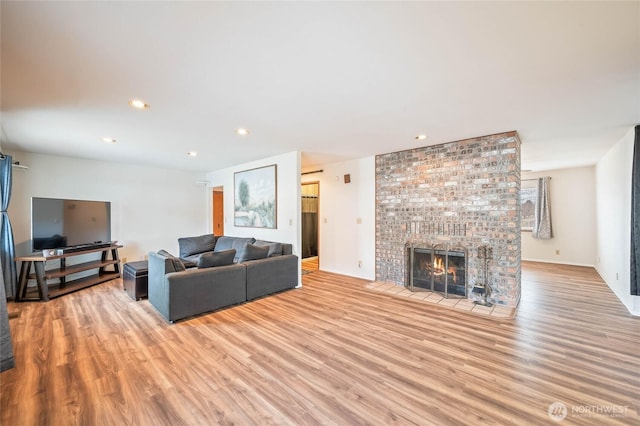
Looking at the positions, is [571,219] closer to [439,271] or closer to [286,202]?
[439,271]

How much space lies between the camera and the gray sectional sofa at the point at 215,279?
3.05m

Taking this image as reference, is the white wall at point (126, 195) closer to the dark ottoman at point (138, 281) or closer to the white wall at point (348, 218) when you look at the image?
the dark ottoman at point (138, 281)

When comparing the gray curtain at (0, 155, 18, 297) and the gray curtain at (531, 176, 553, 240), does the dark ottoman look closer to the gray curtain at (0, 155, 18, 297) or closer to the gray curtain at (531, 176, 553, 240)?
the gray curtain at (0, 155, 18, 297)

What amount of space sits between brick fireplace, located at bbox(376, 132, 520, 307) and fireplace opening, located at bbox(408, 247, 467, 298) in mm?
38

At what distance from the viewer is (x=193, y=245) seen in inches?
213

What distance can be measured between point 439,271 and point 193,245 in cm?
477

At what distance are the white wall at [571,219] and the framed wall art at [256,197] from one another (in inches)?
264

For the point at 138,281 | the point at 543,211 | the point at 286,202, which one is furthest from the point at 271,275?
the point at 543,211

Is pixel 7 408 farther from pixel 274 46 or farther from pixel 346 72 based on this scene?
pixel 346 72

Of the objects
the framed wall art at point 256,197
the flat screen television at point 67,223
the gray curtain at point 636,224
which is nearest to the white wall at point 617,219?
the gray curtain at point 636,224

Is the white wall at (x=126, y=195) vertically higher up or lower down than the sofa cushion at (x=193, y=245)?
higher up

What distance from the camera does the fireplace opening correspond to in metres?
3.87

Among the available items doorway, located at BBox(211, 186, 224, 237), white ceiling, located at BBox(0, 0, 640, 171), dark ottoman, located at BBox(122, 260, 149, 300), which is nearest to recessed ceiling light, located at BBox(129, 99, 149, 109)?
white ceiling, located at BBox(0, 0, 640, 171)

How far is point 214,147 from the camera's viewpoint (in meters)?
4.25
